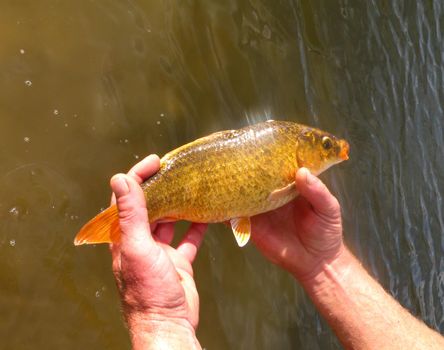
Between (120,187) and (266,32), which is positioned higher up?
(120,187)

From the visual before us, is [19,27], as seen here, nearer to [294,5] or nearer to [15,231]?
[15,231]

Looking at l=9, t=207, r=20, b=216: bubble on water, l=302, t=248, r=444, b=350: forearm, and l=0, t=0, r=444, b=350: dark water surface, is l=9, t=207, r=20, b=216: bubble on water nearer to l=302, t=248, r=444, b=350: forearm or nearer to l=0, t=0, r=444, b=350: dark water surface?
l=0, t=0, r=444, b=350: dark water surface

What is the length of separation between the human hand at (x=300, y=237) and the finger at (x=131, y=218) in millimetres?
1068

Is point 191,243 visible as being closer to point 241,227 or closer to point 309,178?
point 241,227

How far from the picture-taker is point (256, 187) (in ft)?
10.5

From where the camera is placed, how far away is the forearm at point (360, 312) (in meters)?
3.72

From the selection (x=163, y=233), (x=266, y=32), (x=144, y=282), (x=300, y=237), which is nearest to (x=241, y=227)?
(x=163, y=233)

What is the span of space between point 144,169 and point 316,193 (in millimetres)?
1016

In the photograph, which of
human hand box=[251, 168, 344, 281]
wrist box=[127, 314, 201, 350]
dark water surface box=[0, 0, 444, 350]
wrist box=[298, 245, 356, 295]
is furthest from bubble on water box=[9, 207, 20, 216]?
wrist box=[298, 245, 356, 295]

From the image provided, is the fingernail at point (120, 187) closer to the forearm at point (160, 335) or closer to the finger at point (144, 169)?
the finger at point (144, 169)

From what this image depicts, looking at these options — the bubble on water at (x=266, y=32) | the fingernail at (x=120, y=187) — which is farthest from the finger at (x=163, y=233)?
the bubble on water at (x=266, y=32)

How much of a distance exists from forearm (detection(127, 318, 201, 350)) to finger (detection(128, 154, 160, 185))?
2.40ft

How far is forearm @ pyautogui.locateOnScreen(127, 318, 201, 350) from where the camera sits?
9.21 feet

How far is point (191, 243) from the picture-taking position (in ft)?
11.3
